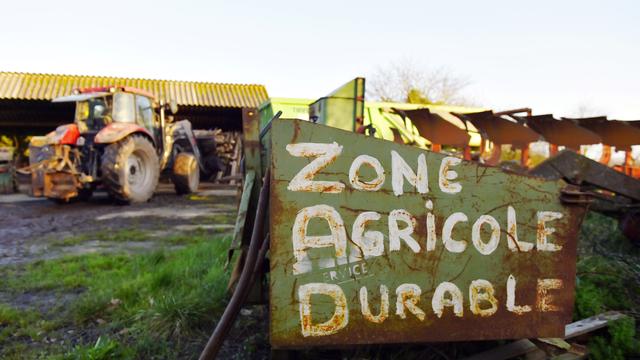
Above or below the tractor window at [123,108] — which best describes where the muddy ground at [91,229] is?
below

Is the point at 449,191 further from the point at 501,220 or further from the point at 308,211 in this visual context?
the point at 308,211

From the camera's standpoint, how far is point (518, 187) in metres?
1.77

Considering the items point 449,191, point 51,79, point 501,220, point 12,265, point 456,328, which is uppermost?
point 51,79

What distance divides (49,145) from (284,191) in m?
7.73

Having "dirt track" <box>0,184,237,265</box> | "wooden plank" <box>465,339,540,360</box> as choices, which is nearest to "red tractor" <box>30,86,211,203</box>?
"dirt track" <box>0,184,237,265</box>

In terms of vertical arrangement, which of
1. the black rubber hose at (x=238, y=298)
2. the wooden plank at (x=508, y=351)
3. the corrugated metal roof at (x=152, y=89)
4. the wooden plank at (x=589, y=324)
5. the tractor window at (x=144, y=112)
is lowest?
the wooden plank at (x=508, y=351)

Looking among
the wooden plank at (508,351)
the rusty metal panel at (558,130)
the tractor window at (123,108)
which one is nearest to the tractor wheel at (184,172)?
the tractor window at (123,108)

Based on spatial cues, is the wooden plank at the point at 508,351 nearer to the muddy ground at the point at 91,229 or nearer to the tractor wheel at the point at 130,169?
the muddy ground at the point at 91,229

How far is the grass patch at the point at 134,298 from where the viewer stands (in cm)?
247

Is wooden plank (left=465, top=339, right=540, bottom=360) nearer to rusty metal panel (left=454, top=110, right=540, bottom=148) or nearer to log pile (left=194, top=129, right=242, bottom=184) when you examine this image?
rusty metal panel (left=454, top=110, right=540, bottom=148)

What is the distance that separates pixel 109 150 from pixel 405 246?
7.46 metres

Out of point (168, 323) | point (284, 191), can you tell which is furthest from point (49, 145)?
point (284, 191)

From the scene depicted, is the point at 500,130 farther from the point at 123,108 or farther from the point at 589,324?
the point at 123,108

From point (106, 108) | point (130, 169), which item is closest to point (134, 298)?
point (130, 169)
